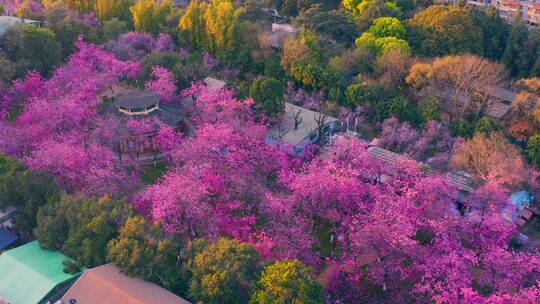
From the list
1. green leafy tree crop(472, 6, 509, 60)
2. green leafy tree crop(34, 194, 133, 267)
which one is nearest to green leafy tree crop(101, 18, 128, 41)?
green leafy tree crop(34, 194, 133, 267)

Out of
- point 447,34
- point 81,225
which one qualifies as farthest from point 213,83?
point 81,225

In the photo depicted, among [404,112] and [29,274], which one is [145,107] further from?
[404,112]

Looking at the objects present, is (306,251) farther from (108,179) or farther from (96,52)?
(96,52)

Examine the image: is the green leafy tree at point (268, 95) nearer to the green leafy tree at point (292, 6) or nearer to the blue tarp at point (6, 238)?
the blue tarp at point (6, 238)

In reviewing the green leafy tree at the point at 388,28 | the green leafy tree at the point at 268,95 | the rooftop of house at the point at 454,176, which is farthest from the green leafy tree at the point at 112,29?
the rooftop of house at the point at 454,176

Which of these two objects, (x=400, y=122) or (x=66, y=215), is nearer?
(x=66, y=215)

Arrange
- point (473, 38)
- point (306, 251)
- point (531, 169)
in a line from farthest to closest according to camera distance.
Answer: point (473, 38)
point (531, 169)
point (306, 251)

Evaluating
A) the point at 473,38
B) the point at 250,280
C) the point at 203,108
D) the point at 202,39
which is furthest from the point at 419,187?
the point at 202,39
